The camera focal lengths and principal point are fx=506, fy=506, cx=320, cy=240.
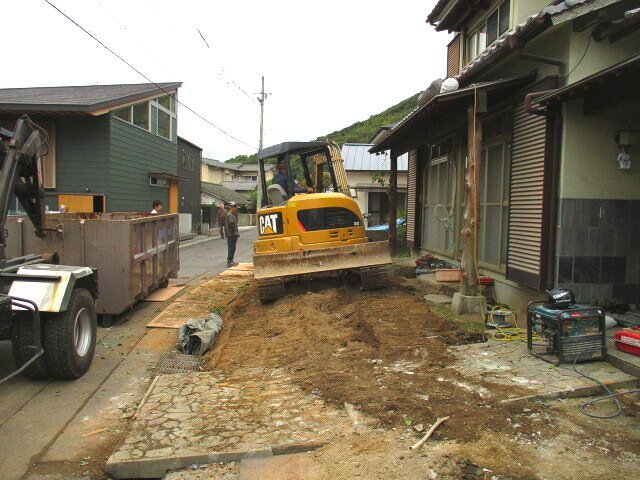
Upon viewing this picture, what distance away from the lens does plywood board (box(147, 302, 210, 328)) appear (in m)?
7.67

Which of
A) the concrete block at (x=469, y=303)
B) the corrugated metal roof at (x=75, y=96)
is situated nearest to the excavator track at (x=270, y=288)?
the concrete block at (x=469, y=303)

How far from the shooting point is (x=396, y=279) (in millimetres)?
9188

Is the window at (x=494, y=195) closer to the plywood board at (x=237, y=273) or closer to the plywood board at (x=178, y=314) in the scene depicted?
the plywood board at (x=178, y=314)

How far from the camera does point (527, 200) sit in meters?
6.67

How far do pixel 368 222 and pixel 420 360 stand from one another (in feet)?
59.0

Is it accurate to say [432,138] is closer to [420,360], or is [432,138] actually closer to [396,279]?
[396,279]

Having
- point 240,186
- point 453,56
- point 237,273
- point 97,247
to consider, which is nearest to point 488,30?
point 453,56

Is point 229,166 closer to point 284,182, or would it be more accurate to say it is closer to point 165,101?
point 165,101

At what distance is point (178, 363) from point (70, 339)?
127 cm

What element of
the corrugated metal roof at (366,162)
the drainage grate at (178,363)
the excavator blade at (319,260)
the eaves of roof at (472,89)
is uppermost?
the corrugated metal roof at (366,162)

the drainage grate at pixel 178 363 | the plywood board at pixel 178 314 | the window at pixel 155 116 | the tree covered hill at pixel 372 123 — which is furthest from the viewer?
the tree covered hill at pixel 372 123

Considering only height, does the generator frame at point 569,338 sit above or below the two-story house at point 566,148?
below

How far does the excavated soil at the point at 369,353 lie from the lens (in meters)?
3.84

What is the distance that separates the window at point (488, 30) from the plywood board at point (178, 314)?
A: 7.00 meters
